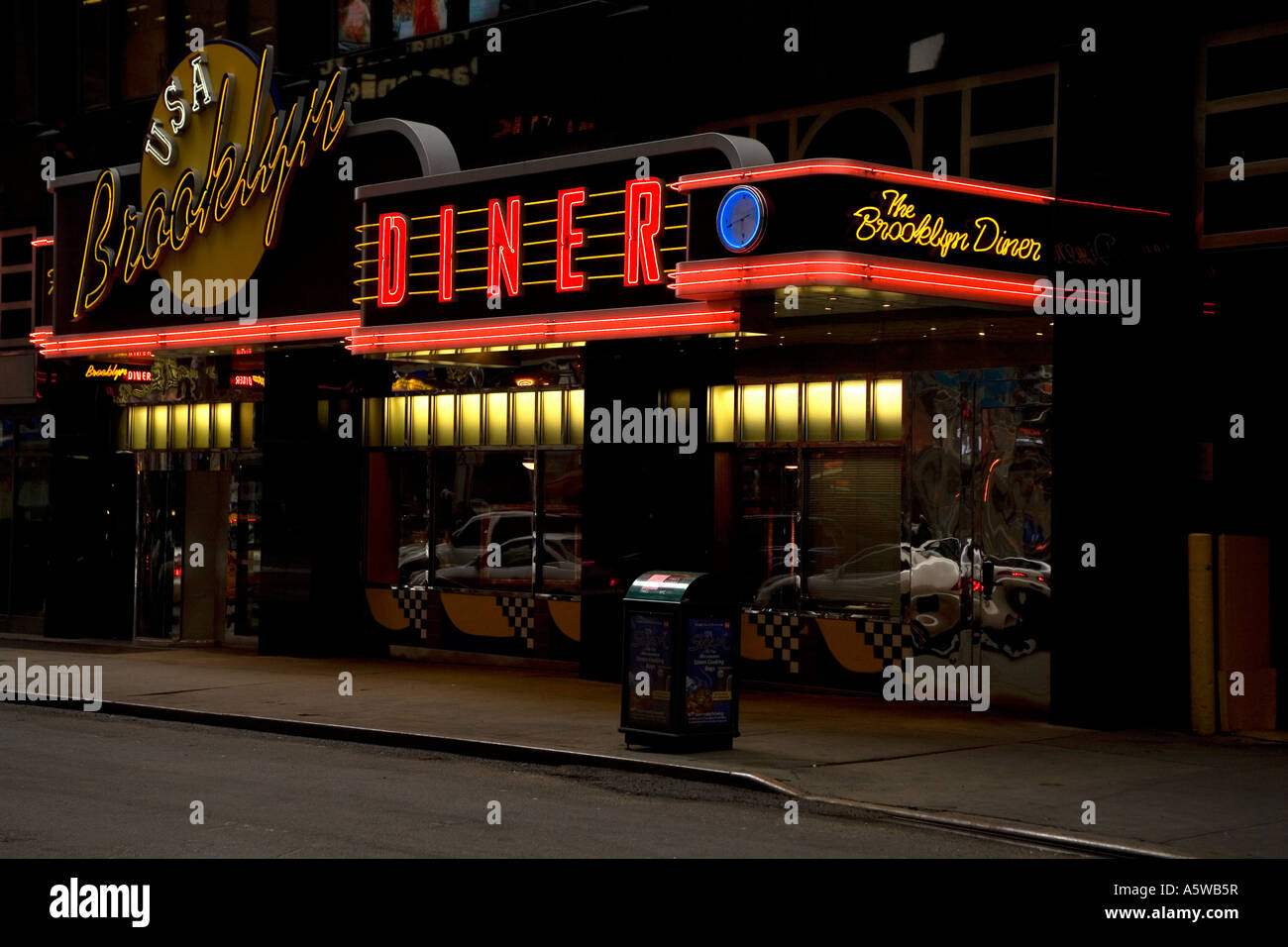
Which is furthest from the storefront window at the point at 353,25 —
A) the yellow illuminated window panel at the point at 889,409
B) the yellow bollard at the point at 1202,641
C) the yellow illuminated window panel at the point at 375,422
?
the yellow bollard at the point at 1202,641

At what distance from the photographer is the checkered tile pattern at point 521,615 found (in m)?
19.3

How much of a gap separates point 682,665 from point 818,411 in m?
4.65

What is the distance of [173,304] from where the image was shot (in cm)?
2100

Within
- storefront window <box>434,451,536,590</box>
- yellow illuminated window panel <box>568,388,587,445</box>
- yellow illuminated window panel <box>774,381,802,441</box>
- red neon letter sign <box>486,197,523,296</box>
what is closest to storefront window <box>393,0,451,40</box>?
red neon letter sign <box>486,197,523,296</box>

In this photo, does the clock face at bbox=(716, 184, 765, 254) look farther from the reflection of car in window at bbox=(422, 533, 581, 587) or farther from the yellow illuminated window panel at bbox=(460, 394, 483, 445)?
the yellow illuminated window panel at bbox=(460, 394, 483, 445)

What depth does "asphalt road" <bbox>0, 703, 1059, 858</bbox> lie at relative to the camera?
934 cm

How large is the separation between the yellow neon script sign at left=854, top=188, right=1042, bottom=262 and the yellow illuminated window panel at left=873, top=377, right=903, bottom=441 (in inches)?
94.6

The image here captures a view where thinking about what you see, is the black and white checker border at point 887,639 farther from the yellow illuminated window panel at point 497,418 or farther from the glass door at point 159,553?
the glass door at point 159,553

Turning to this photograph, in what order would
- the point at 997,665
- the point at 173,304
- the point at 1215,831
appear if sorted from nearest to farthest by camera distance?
the point at 1215,831
the point at 997,665
the point at 173,304

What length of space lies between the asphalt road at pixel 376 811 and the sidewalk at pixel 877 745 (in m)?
0.66

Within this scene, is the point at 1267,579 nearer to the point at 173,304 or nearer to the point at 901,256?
the point at 901,256

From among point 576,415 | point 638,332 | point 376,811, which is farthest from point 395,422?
point 376,811
